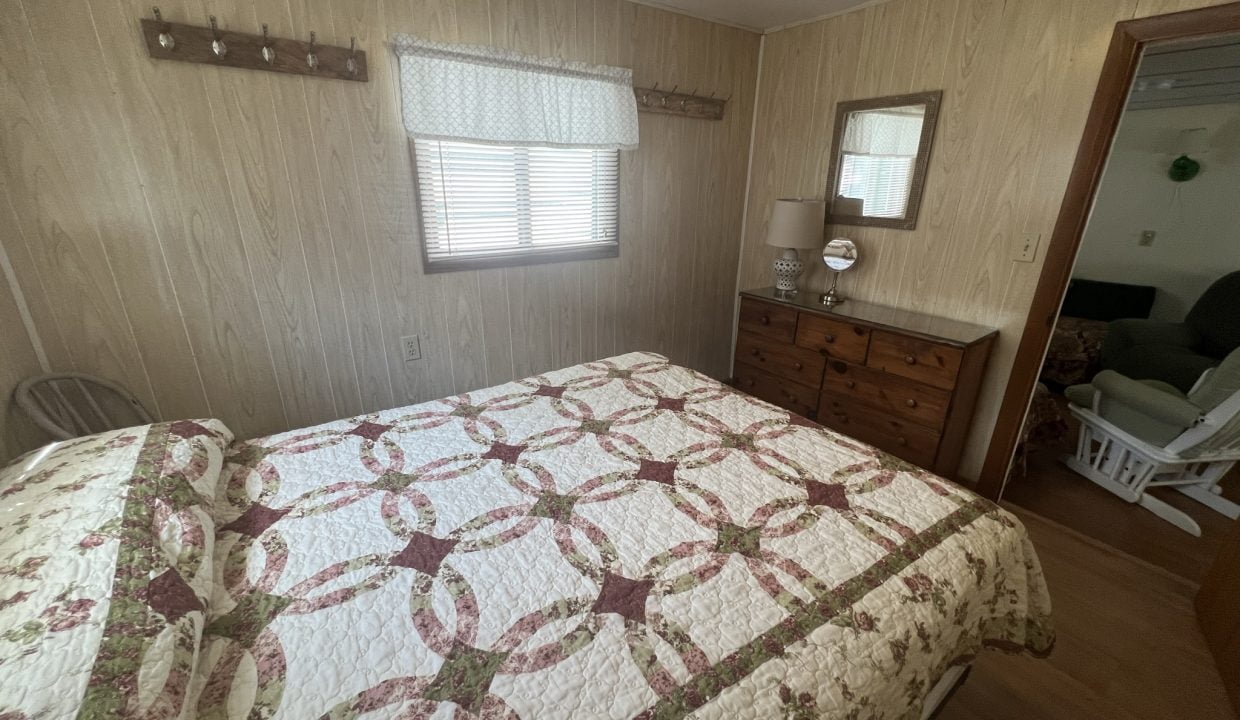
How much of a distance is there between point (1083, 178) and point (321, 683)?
2.80m

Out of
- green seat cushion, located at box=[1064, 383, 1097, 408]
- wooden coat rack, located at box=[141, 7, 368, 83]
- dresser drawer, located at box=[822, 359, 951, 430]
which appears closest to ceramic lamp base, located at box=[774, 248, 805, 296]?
dresser drawer, located at box=[822, 359, 951, 430]

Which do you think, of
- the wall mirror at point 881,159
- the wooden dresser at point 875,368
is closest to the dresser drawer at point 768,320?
the wooden dresser at point 875,368

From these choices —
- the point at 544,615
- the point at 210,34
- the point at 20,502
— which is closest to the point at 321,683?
the point at 544,615

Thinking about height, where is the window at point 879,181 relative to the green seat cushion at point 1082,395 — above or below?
above

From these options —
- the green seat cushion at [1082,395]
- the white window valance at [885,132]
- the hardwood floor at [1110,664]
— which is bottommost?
the hardwood floor at [1110,664]

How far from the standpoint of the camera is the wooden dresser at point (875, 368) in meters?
2.13

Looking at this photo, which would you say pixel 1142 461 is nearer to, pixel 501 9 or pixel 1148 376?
pixel 1148 376

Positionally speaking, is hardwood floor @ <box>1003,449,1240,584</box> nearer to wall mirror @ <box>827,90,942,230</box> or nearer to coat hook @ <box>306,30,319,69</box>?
wall mirror @ <box>827,90,942,230</box>

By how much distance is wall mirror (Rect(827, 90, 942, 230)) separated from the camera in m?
2.33

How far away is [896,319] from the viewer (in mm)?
2352

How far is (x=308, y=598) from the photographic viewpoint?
2.98 feet

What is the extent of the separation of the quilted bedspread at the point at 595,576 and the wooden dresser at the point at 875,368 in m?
0.95

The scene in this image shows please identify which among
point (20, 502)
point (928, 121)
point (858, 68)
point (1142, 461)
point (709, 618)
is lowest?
point (1142, 461)

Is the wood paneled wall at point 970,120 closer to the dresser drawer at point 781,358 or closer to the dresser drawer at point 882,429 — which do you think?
the dresser drawer at point 882,429
